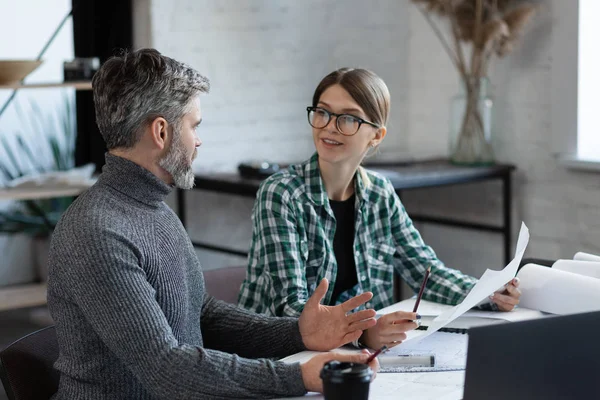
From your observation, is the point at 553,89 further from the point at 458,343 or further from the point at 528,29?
the point at 458,343

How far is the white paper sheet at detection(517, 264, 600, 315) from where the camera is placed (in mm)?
1700

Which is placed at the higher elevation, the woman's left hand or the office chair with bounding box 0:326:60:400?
the woman's left hand

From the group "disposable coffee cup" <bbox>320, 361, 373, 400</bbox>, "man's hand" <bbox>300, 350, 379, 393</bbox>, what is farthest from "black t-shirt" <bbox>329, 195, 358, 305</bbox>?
"disposable coffee cup" <bbox>320, 361, 373, 400</bbox>

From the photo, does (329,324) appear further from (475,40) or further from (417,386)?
(475,40)

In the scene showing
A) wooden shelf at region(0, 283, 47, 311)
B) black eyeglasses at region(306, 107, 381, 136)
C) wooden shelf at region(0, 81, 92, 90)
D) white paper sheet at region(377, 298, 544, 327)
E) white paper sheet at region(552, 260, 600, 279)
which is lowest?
wooden shelf at region(0, 283, 47, 311)

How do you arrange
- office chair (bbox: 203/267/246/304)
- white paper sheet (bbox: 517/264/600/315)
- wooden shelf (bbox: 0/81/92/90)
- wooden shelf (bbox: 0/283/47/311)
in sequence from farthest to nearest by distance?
wooden shelf (bbox: 0/283/47/311)
wooden shelf (bbox: 0/81/92/90)
office chair (bbox: 203/267/246/304)
white paper sheet (bbox: 517/264/600/315)

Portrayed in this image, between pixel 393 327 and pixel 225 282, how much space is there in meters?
0.64

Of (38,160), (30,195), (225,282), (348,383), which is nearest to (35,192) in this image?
(30,195)

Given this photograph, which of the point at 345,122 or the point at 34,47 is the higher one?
the point at 34,47

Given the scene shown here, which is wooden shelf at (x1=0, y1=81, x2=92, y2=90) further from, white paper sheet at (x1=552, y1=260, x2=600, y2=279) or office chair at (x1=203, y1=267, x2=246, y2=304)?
white paper sheet at (x1=552, y1=260, x2=600, y2=279)

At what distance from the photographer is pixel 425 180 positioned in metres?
3.28

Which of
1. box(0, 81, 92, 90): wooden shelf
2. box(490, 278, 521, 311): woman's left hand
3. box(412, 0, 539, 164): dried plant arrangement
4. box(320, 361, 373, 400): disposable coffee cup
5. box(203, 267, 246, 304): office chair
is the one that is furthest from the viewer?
box(412, 0, 539, 164): dried plant arrangement

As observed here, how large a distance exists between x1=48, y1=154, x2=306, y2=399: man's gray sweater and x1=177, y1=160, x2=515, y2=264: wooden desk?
1591 mm

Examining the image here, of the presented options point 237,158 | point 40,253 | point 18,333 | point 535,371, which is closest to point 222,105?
point 237,158
